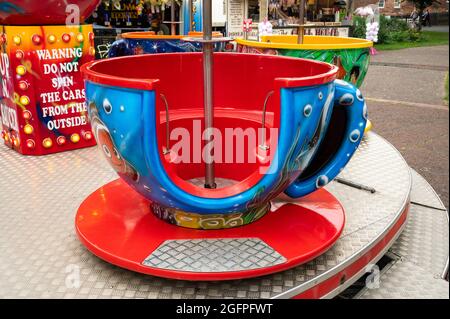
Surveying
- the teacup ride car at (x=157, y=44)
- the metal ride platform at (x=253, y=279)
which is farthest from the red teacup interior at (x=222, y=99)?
the teacup ride car at (x=157, y=44)

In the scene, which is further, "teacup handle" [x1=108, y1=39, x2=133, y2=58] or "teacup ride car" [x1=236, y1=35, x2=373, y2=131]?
"teacup handle" [x1=108, y1=39, x2=133, y2=58]

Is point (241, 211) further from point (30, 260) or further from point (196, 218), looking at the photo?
point (30, 260)

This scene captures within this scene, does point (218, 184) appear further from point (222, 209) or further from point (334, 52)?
point (334, 52)

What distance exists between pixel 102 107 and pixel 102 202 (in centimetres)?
53

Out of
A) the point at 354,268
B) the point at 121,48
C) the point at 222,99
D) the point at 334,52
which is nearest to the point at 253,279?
the point at 354,268

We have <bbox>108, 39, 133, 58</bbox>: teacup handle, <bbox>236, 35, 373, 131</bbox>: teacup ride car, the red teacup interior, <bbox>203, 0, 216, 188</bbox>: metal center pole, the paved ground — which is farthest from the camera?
<bbox>108, 39, 133, 58</bbox>: teacup handle

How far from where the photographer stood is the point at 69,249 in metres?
1.69

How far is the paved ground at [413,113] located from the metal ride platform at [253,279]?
23 cm

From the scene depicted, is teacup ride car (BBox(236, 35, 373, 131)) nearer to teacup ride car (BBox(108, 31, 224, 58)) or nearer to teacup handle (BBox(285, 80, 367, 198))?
teacup ride car (BBox(108, 31, 224, 58))

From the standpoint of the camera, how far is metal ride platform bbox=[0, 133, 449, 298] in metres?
1.46

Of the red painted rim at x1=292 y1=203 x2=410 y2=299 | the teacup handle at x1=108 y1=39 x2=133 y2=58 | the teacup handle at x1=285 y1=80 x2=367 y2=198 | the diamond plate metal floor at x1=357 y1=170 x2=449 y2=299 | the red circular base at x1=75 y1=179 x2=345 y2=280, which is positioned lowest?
the diamond plate metal floor at x1=357 y1=170 x2=449 y2=299

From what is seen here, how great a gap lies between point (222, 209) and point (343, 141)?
563mm

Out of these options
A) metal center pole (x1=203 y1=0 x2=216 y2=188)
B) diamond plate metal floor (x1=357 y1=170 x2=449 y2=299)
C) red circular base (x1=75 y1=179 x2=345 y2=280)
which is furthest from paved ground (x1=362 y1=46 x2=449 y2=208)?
metal center pole (x1=203 y1=0 x2=216 y2=188)

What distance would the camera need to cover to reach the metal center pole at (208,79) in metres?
1.63
